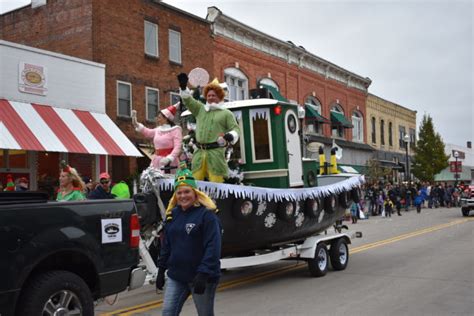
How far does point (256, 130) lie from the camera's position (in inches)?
363

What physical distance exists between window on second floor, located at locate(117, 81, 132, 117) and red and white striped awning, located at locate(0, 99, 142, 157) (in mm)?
1823

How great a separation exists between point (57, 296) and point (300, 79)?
3057cm

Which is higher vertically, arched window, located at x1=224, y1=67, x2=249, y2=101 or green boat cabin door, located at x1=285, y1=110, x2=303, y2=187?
arched window, located at x1=224, y1=67, x2=249, y2=101

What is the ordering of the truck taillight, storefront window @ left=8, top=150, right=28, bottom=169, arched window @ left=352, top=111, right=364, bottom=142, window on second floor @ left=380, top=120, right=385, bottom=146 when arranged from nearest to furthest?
the truck taillight < storefront window @ left=8, top=150, right=28, bottom=169 < arched window @ left=352, top=111, right=364, bottom=142 < window on second floor @ left=380, top=120, right=385, bottom=146

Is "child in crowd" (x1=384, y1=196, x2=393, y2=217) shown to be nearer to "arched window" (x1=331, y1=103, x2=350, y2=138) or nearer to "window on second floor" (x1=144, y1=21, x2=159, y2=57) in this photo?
"arched window" (x1=331, y1=103, x2=350, y2=138)

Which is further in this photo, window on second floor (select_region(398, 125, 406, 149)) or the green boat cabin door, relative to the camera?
window on second floor (select_region(398, 125, 406, 149))

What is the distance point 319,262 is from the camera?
31.8 ft

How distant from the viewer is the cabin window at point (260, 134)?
9141 millimetres

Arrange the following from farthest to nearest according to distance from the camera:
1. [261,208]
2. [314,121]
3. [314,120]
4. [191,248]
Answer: [314,121] < [314,120] < [261,208] < [191,248]

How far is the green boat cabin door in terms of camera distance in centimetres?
941

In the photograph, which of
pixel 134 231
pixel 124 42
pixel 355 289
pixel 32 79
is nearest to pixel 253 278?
pixel 355 289

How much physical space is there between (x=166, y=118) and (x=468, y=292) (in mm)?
5272

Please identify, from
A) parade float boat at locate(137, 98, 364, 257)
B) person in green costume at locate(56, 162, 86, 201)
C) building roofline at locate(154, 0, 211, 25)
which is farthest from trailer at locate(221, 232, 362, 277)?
building roofline at locate(154, 0, 211, 25)

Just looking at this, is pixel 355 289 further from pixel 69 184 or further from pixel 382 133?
pixel 382 133
